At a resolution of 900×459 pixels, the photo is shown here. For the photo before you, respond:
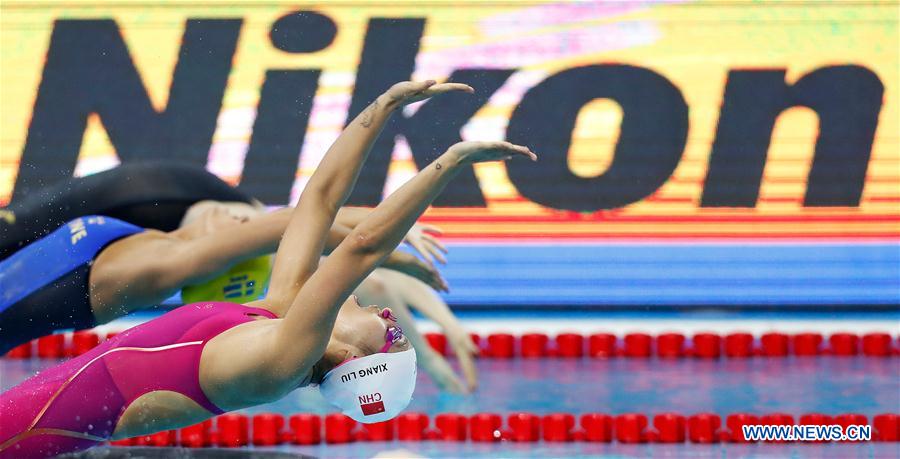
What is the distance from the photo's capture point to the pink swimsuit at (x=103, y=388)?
299 cm

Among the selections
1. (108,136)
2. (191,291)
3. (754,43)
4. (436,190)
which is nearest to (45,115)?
(108,136)

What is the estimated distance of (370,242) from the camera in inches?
103

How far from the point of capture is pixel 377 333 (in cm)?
312

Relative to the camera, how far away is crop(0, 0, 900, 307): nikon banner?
273 inches

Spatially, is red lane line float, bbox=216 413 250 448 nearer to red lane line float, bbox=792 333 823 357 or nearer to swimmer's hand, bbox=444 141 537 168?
swimmer's hand, bbox=444 141 537 168

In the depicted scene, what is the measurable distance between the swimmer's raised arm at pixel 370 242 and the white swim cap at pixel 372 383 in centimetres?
34

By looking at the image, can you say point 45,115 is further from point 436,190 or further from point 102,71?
point 436,190

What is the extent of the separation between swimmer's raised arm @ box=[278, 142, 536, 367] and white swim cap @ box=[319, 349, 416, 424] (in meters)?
0.34

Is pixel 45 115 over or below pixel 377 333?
over

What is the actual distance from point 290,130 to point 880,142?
356cm

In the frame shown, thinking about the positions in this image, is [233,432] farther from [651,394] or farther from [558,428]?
[651,394]

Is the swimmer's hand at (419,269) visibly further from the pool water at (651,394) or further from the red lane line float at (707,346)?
the red lane line float at (707,346)

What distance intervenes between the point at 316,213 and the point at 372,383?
542mm

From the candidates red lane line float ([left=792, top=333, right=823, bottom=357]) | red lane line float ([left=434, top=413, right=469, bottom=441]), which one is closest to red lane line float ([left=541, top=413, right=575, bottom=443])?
red lane line float ([left=434, top=413, right=469, bottom=441])
